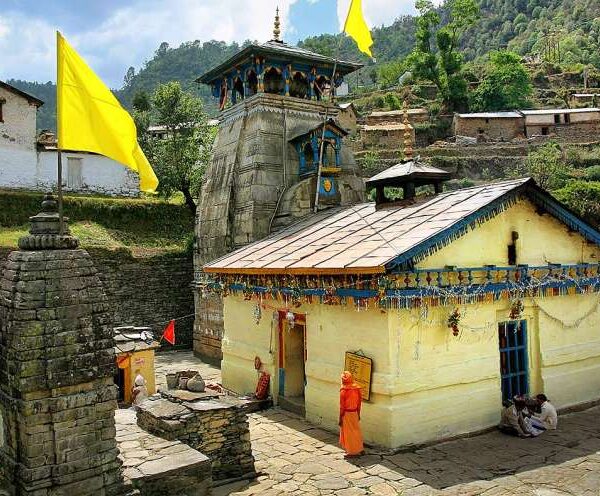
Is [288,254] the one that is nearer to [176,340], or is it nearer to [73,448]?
[73,448]

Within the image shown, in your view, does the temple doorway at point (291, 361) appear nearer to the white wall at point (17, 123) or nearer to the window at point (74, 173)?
the window at point (74, 173)

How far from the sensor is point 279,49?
17094 mm

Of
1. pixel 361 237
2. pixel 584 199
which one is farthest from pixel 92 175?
pixel 584 199

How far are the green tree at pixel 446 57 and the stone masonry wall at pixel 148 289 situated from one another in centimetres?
4473

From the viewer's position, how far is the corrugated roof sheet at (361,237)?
356 inches

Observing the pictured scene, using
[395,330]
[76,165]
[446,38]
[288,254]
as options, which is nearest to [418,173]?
[288,254]

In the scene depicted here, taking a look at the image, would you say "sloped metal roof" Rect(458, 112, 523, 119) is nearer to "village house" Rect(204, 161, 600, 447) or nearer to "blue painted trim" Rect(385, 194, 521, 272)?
"village house" Rect(204, 161, 600, 447)

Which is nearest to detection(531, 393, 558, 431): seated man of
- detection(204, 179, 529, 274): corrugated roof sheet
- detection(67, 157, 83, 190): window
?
detection(204, 179, 529, 274): corrugated roof sheet

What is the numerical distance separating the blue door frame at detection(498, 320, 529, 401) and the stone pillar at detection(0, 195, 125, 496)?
7.31m

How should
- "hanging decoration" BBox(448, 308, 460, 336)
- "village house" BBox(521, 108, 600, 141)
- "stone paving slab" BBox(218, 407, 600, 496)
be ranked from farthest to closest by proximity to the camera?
"village house" BBox(521, 108, 600, 141)
"hanging decoration" BBox(448, 308, 460, 336)
"stone paving slab" BBox(218, 407, 600, 496)

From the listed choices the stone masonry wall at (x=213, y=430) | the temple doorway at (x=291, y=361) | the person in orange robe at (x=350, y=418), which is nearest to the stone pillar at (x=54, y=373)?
the stone masonry wall at (x=213, y=430)

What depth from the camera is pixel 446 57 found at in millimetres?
A: 59000

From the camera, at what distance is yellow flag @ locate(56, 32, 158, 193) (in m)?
6.44

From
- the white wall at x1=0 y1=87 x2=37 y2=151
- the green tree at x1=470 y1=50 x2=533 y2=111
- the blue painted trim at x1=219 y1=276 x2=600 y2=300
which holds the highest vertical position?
the green tree at x1=470 y1=50 x2=533 y2=111
